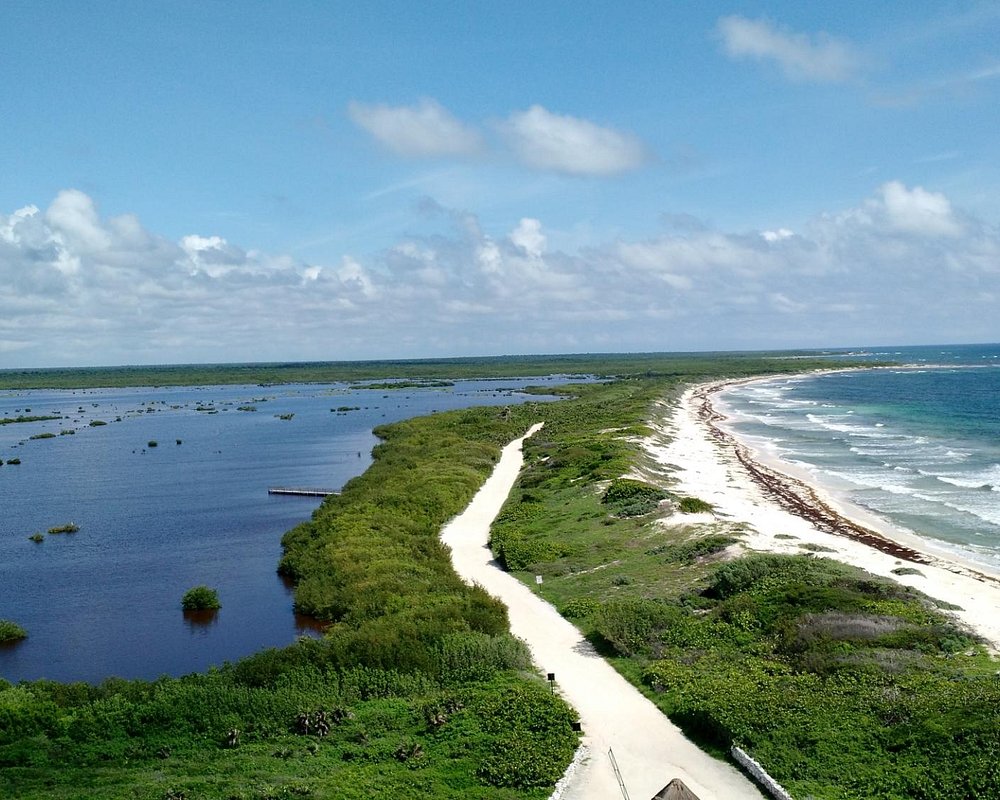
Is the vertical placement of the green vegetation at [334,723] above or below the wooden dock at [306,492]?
above

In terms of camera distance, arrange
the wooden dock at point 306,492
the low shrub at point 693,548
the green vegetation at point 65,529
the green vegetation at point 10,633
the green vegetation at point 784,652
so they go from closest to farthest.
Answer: the green vegetation at point 784,652
the green vegetation at point 10,633
the low shrub at point 693,548
the green vegetation at point 65,529
the wooden dock at point 306,492

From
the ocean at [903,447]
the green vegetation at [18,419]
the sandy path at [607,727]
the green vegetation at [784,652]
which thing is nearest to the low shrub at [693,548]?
the green vegetation at [784,652]

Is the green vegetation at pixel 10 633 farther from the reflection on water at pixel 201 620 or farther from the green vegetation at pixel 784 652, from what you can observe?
the green vegetation at pixel 784 652

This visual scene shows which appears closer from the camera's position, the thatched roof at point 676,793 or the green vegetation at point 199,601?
the thatched roof at point 676,793

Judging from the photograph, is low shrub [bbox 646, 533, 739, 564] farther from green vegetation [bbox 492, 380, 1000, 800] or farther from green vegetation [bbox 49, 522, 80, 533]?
green vegetation [bbox 49, 522, 80, 533]

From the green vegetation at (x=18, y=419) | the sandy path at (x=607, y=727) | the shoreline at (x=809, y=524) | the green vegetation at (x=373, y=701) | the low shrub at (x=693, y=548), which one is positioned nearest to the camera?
the sandy path at (x=607, y=727)

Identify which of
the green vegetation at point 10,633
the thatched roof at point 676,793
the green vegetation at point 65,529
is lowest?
the green vegetation at point 10,633

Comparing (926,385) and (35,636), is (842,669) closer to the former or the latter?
(35,636)
